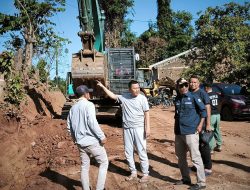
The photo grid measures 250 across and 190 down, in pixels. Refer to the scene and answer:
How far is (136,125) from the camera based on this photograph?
18.8ft

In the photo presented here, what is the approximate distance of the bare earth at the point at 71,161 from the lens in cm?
593

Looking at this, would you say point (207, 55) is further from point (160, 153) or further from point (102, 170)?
point (102, 170)

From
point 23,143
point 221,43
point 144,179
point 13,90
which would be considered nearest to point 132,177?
point 144,179

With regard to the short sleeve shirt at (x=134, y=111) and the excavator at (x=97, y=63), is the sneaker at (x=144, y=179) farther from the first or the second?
the excavator at (x=97, y=63)

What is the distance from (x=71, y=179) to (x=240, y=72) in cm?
1626

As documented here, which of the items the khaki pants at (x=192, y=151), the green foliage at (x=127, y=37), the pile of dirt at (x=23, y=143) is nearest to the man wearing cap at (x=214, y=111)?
the khaki pants at (x=192, y=151)

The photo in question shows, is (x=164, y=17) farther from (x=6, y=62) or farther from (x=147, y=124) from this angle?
(x=147, y=124)

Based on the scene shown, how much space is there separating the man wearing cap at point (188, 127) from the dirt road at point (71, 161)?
416 mm

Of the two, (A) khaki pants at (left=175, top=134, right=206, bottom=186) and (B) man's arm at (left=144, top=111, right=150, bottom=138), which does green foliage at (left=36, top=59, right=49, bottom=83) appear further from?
(A) khaki pants at (left=175, top=134, right=206, bottom=186)

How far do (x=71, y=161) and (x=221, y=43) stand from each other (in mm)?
17702

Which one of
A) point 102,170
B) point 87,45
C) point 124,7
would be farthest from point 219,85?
point 124,7

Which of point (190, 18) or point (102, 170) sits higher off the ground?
point (190, 18)

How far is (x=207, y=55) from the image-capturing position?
23484 millimetres

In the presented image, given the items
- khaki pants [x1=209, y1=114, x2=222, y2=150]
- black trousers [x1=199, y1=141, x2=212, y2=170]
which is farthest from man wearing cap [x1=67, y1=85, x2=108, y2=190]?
khaki pants [x1=209, y1=114, x2=222, y2=150]
